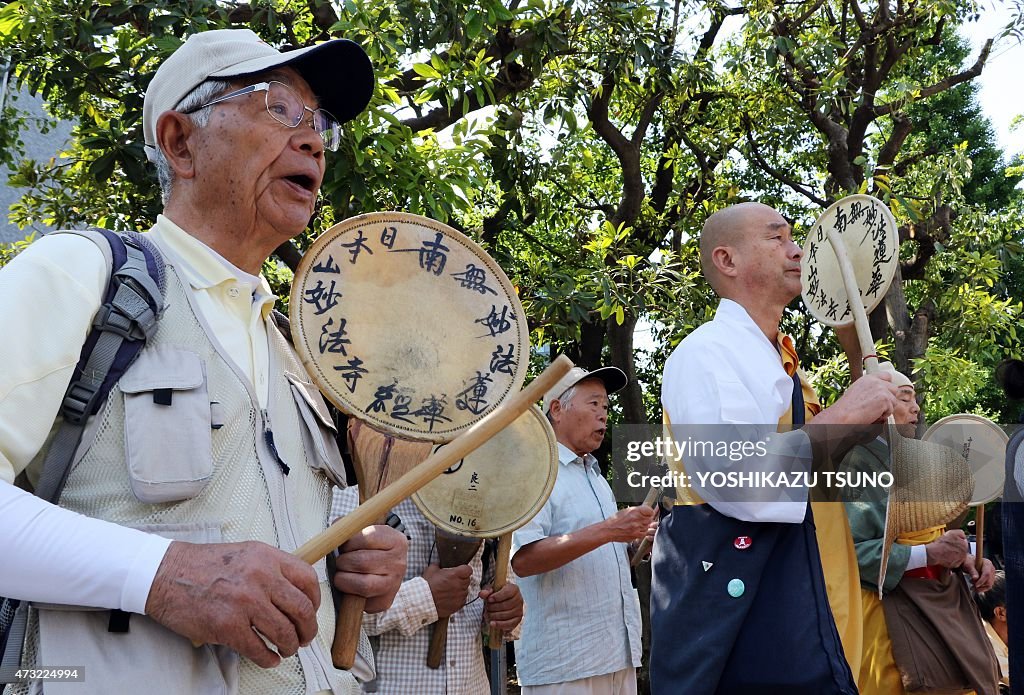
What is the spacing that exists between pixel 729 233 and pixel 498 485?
1.13 m

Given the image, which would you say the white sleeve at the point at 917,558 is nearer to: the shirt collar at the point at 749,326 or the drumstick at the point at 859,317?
the drumstick at the point at 859,317

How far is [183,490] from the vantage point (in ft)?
5.27

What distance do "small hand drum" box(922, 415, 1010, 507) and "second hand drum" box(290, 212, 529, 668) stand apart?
8.95 feet

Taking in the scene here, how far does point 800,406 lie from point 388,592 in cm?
150

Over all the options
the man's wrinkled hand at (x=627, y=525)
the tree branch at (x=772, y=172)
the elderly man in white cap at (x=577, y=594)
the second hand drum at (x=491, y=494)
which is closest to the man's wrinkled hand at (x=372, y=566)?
the second hand drum at (x=491, y=494)

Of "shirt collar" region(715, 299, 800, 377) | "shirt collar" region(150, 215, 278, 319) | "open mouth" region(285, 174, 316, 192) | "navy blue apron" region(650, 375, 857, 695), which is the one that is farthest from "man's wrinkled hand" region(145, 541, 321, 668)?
"shirt collar" region(715, 299, 800, 377)

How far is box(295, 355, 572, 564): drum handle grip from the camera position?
1.64m

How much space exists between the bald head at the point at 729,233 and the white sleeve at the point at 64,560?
2232 mm

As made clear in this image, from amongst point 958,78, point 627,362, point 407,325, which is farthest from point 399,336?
point 958,78

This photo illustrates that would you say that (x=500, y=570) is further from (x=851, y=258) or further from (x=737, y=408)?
(x=851, y=258)

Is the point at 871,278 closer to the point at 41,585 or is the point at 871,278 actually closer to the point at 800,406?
the point at 800,406

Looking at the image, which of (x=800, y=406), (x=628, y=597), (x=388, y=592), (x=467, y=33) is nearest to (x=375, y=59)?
(x=467, y=33)

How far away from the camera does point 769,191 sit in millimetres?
12414

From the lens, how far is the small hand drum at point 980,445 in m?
4.31
